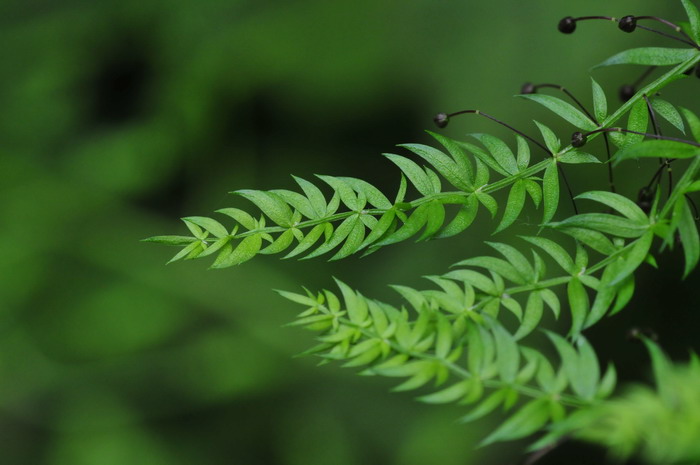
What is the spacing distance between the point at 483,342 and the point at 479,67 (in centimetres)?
95

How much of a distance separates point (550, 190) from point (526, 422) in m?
0.17

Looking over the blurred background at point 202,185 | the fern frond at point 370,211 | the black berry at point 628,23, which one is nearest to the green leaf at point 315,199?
the fern frond at point 370,211

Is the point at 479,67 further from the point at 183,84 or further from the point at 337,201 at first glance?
the point at 337,201

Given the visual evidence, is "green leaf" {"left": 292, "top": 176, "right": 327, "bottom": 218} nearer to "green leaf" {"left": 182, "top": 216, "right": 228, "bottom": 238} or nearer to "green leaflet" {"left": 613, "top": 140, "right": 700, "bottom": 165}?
"green leaf" {"left": 182, "top": 216, "right": 228, "bottom": 238}

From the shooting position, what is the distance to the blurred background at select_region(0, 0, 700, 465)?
118 cm

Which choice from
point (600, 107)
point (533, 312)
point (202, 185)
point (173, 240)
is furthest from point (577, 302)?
point (202, 185)

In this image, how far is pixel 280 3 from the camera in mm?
1224

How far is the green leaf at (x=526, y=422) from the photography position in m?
0.27

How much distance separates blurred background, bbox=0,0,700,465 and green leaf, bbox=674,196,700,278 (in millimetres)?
826

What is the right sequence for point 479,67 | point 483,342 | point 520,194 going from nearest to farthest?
1. point 483,342
2. point 520,194
3. point 479,67

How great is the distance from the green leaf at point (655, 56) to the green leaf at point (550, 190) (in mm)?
69

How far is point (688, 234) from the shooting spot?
0.33 m

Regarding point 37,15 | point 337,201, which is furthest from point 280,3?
point 337,201

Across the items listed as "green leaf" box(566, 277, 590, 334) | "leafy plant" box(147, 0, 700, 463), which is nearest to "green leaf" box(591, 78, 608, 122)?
"leafy plant" box(147, 0, 700, 463)
